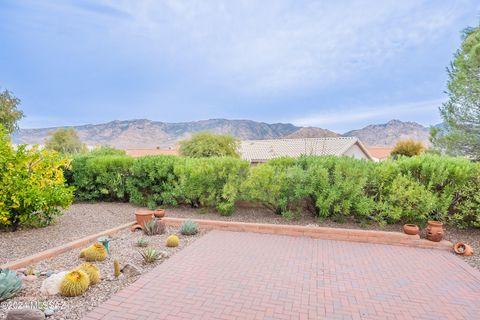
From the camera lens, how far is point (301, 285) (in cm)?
410

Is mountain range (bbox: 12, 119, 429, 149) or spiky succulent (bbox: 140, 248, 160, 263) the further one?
mountain range (bbox: 12, 119, 429, 149)

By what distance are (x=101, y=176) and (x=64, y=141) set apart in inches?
1363

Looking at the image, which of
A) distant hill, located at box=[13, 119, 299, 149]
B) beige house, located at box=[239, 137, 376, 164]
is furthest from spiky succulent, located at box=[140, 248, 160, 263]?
distant hill, located at box=[13, 119, 299, 149]

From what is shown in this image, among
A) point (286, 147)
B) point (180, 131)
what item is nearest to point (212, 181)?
point (286, 147)

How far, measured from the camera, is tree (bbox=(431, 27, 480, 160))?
14289 mm

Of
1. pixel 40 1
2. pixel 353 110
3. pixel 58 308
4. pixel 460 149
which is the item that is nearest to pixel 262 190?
pixel 58 308

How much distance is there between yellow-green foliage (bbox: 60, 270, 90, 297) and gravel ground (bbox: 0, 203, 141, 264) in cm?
211

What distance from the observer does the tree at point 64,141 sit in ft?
125

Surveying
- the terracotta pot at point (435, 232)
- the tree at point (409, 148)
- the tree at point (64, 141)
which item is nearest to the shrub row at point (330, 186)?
the terracotta pot at point (435, 232)

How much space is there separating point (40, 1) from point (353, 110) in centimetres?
2030

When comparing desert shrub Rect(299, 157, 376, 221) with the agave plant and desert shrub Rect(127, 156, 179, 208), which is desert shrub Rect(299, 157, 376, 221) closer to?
desert shrub Rect(127, 156, 179, 208)

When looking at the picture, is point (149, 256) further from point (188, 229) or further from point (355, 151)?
point (355, 151)

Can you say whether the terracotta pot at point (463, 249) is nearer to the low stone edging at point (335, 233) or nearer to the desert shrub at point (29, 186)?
the low stone edging at point (335, 233)

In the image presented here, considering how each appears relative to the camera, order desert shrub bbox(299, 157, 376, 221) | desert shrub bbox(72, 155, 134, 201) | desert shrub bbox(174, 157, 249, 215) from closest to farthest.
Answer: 1. desert shrub bbox(299, 157, 376, 221)
2. desert shrub bbox(174, 157, 249, 215)
3. desert shrub bbox(72, 155, 134, 201)
